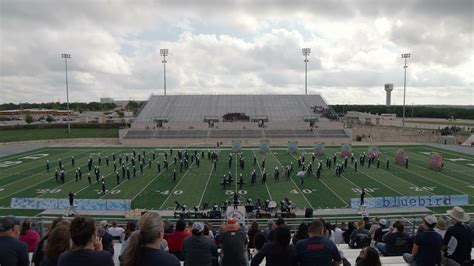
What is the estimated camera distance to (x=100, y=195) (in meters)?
18.8

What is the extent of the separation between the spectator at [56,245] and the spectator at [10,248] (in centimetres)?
61

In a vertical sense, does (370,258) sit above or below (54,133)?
above

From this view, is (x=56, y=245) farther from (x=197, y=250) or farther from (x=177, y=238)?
(x=177, y=238)

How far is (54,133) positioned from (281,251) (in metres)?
51.3

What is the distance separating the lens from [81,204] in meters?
14.9

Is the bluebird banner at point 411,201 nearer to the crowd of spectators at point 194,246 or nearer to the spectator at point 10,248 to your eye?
the crowd of spectators at point 194,246

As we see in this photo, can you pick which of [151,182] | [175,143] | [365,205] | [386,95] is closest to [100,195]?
[151,182]

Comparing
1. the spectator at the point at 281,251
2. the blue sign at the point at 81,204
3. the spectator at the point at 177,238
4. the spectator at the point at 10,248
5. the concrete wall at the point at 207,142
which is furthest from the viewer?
the concrete wall at the point at 207,142

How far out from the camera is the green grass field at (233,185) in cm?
1833

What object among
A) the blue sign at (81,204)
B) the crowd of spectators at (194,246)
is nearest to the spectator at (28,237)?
the crowd of spectators at (194,246)

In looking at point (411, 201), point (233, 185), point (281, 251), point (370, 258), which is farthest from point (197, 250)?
point (233, 185)

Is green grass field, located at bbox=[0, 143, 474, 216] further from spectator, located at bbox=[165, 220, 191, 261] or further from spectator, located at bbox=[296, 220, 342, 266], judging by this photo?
spectator, located at bbox=[296, 220, 342, 266]

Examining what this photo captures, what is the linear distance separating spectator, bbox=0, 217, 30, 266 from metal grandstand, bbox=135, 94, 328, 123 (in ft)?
162

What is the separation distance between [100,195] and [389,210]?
41.7ft
